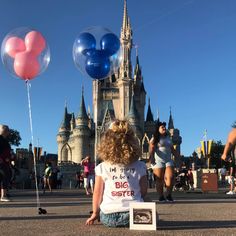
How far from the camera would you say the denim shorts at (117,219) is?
5496 mm

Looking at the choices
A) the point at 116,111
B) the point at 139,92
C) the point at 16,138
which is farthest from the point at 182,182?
the point at 139,92

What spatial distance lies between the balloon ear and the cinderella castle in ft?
303

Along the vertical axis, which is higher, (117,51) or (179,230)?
(117,51)

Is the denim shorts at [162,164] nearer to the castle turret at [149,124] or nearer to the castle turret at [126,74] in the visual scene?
the castle turret at [126,74]

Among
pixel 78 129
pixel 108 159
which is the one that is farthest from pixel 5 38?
pixel 78 129

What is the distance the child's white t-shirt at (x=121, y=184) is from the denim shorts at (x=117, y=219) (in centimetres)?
6

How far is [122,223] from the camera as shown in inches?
218

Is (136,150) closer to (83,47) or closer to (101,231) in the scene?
(101,231)

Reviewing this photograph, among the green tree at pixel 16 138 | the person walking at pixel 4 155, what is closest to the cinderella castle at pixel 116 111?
the green tree at pixel 16 138

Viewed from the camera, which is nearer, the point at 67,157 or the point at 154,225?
the point at 154,225

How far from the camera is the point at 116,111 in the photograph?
354ft

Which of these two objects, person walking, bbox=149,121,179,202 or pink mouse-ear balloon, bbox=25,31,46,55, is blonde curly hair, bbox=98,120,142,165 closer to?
pink mouse-ear balloon, bbox=25,31,46,55

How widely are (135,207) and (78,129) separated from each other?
101 m

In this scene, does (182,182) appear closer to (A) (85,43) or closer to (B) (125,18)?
(A) (85,43)
